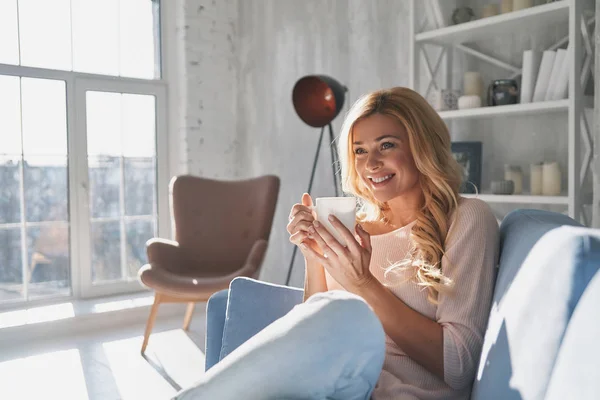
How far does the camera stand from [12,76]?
372 centimetres

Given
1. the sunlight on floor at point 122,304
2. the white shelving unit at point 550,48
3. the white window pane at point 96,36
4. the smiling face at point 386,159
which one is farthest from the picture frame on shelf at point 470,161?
the white window pane at point 96,36

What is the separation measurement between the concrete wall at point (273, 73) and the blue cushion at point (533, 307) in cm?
257

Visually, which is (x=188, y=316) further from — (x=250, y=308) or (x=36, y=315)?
(x=250, y=308)

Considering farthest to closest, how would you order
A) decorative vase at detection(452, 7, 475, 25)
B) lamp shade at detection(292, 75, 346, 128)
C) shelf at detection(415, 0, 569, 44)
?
lamp shade at detection(292, 75, 346, 128), decorative vase at detection(452, 7, 475, 25), shelf at detection(415, 0, 569, 44)

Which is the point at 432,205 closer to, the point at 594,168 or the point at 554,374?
the point at 554,374

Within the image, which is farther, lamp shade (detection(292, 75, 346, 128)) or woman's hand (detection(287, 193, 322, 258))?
lamp shade (detection(292, 75, 346, 128))

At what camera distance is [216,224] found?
3.59m

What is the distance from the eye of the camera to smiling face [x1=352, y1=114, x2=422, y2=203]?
1.42 metres

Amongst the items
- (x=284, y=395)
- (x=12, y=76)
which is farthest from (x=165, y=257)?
(x=284, y=395)

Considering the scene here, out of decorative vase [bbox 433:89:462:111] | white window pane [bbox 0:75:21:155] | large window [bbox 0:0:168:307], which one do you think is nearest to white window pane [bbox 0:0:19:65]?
large window [bbox 0:0:168:307]

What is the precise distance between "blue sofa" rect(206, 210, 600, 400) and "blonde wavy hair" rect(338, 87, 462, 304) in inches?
6.7

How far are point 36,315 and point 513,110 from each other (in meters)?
3.16

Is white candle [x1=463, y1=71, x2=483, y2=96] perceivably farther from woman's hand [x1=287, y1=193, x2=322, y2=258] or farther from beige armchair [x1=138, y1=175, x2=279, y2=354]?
woman's hand [x1=287, y1=193, x2=322, y2=258]

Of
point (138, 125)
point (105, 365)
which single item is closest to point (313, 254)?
point (105, 365)
